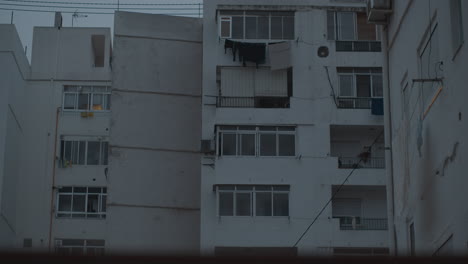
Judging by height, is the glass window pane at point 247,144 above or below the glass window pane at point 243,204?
above

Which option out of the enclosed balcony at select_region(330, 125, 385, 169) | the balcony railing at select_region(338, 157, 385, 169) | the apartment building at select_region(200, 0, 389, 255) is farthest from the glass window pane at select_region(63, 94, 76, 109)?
the balcony railing at select_region(338, 157, 385, 169)

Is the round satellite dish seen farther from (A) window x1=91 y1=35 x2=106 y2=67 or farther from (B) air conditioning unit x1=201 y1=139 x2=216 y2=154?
(A) window x1=91 y1=35 x2=106 y2=67

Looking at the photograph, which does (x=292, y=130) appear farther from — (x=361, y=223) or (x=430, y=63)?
(x=430, y=63)

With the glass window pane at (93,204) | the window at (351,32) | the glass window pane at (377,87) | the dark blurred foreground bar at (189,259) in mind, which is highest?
the window at (351,32)

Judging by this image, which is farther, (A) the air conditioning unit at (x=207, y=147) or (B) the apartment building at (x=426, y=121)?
(A) the air conditioning unit at (x=207, y=147)

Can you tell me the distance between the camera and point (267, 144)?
41156 mm

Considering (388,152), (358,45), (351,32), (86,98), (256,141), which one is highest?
(351,32)

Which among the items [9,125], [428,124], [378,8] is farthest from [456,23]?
[9,125]

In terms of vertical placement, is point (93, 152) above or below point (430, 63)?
below

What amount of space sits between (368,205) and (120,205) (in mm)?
10725

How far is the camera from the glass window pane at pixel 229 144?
4097 cm

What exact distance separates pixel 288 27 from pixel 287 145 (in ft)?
17.9

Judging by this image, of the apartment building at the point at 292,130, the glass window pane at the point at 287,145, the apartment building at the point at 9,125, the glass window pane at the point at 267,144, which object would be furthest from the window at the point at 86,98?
the glass window pane at the point at 287,145

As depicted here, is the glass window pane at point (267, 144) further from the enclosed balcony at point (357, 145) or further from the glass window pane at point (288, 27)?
the glass window pane at point (288, 27)
